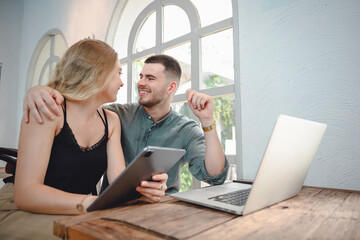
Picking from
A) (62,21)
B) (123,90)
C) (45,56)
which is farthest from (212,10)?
(45,56)

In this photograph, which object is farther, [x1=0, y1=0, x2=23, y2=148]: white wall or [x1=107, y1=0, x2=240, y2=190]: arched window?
[x1=0, y1=0, x2=23, y2=148]: white wall

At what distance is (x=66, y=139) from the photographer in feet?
3.17

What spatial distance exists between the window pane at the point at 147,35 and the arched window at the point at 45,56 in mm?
1571

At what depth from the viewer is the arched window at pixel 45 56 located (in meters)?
3.72

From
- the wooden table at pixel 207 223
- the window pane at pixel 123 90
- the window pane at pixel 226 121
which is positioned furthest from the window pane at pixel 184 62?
the wooden table at pixel 207 223

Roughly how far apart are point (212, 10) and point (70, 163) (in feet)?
5.47

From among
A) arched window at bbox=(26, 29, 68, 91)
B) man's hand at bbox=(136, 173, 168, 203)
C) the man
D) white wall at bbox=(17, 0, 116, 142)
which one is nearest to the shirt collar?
the man

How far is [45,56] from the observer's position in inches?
161

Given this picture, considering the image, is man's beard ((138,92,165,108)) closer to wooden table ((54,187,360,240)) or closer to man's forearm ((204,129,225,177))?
man's forearm ((204,129,225,177))

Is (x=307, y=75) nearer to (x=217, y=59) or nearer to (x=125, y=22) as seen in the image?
(x=217, y=59)

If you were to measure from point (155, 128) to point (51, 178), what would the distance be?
694 millimetres

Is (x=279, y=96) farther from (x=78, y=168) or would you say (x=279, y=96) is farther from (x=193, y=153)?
(x=78, y=168)

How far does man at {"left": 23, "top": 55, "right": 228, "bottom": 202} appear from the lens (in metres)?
1.19

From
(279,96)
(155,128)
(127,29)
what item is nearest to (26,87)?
(127,29)
